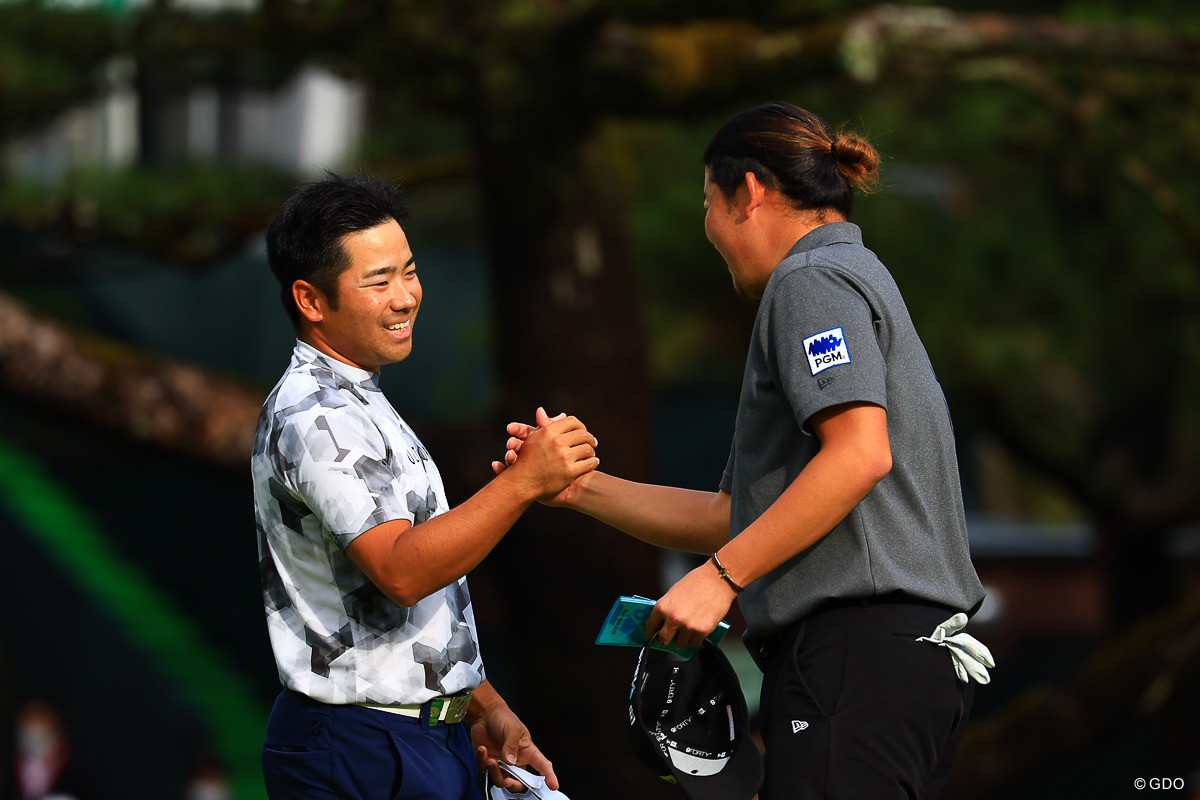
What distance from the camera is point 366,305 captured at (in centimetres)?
234

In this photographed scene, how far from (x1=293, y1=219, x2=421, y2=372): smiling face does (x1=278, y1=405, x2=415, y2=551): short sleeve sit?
6.0 inches

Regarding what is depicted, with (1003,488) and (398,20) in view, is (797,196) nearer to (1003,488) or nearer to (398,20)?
(398,20)

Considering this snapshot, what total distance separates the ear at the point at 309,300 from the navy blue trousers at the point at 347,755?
2.15 feet

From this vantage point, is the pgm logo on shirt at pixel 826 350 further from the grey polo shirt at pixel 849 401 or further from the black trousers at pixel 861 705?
the black trousers at pixel 861 705

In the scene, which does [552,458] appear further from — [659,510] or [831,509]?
[659,510]

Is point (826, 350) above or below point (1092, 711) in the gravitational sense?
above

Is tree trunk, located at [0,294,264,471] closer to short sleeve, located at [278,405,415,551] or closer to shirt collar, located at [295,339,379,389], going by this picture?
shirt collar, located at [295,339,379,389]

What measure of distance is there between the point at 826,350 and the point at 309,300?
0.90 meters

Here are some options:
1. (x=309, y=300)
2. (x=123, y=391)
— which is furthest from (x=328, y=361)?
(x=123, y=391)

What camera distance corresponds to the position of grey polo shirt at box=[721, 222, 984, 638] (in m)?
2.18

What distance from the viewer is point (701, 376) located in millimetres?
10523

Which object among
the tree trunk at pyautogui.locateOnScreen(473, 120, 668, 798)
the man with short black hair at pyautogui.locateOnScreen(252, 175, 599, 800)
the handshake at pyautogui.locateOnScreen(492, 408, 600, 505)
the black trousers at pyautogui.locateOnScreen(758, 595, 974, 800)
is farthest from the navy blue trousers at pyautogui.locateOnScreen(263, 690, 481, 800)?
the tree trunk at pyautogui.locateOnScreen(473, 120, 668, 798)

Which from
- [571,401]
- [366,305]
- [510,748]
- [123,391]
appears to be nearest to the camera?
[366,305]

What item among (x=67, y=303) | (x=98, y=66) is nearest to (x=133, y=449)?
(x=98, y=66)
